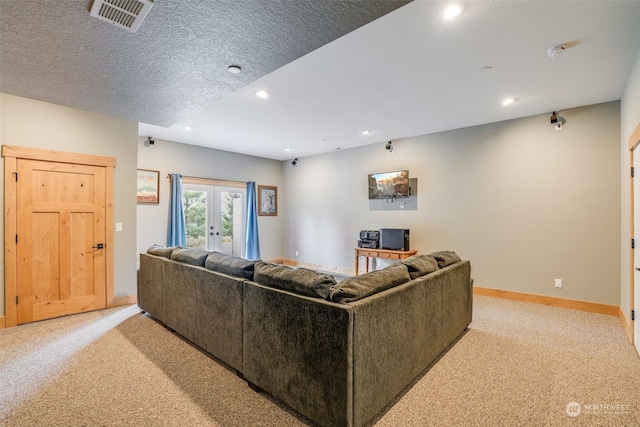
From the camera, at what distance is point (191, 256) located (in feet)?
9.91

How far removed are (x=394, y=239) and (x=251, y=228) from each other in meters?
3.36

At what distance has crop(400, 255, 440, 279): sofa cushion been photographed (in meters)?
2.48

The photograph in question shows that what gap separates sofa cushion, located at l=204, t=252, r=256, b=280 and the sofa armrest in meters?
0.22

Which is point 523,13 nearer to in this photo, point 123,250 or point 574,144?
point 574,144

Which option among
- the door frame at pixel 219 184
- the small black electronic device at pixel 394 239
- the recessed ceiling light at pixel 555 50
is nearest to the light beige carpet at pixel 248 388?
the small black electronic device at pixel 394 239

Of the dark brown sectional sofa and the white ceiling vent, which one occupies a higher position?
the white ceiling vent

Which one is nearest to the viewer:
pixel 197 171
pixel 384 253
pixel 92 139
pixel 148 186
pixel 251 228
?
pixel 92 139

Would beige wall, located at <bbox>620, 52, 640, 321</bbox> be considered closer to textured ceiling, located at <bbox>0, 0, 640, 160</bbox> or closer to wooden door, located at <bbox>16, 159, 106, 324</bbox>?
textured ceiling, located at <bbox>0, 0, 640, 160</bbox>

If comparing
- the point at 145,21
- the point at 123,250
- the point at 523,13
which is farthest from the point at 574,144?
the point at 123,250

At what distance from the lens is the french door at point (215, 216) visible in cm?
610

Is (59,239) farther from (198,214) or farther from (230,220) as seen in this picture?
(230,220)

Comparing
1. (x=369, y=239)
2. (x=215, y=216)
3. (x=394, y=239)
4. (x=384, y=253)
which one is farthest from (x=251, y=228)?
(x=394, y=239)

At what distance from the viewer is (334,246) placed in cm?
669

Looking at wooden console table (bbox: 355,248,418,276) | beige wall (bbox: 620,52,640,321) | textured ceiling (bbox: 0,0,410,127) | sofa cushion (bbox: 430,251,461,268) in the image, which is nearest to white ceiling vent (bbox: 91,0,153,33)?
textured ceiling (bbox: 0,0,410,127)
